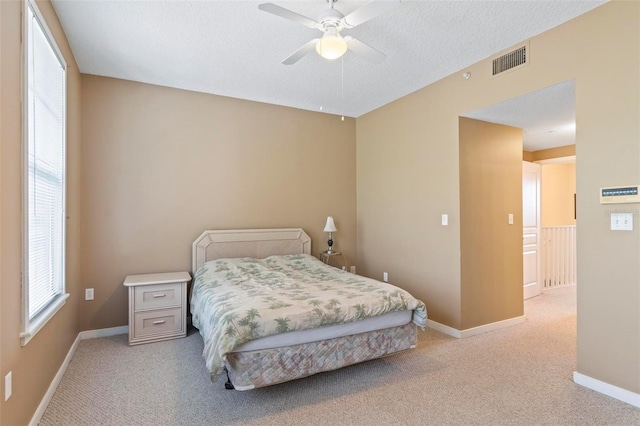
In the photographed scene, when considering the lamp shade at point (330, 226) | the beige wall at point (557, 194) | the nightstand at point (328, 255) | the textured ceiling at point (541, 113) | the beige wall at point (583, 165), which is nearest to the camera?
the beige wall at point (583, 165)

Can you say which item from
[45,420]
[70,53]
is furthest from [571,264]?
[70,53]

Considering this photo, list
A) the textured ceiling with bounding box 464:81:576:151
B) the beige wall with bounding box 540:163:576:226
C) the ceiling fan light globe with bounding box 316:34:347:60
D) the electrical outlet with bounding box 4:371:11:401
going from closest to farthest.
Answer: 1. the electrical outlet with bounding box 4:371:11:401
2. the ceiling fan light globe with bounding box 316:34:347:60
3. the textured ceiling with bounding box 464:81:576:151
4. the beige wall with bounding box 540:163:576:226

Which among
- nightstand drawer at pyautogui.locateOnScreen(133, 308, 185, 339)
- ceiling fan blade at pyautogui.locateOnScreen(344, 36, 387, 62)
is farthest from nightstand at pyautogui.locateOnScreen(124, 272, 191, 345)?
ceiling fan blade at pyautogui.locateOnScreen(344, 36, 387, 62)

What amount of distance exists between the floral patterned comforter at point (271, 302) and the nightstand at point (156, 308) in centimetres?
20

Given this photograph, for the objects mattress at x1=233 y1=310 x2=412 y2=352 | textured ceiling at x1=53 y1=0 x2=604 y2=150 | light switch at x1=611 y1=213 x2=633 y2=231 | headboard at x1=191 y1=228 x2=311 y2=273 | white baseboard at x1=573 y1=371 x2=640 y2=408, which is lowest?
white baseboard at x1=573 y1=371 x2=640 y2=408

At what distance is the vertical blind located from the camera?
204 centimetres

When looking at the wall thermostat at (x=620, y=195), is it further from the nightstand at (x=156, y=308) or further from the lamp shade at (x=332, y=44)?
the nightstand at (x=156, y=308)

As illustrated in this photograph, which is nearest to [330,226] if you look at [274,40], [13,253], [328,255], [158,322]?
[328,255]

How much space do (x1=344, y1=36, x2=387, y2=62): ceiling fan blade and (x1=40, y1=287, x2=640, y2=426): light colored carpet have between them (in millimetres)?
2473

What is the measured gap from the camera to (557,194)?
6395 mm

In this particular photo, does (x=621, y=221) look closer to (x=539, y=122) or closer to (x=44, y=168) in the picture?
(x=539, y=122)

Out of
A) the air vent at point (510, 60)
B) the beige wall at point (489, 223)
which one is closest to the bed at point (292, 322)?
the beige wall at point (489, 223)

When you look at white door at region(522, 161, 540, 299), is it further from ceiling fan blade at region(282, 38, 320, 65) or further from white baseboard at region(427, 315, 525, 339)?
ceiling fan blade at region(282, 38, 320, 65)

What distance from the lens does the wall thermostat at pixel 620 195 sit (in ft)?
7.27
